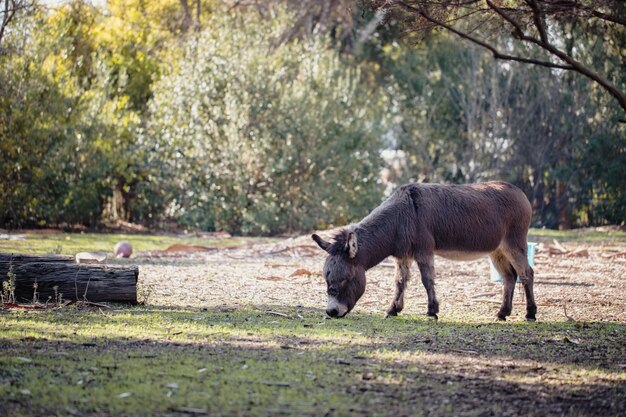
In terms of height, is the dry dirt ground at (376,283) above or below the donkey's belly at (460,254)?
below

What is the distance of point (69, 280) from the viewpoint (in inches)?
409

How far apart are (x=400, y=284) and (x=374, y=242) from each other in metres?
0.68

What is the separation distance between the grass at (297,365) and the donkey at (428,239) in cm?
48

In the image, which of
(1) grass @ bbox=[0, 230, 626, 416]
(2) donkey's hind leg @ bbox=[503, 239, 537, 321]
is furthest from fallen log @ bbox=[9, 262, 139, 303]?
(2) donkey's hind leg @ bbox=[503, 239, 537, 321]

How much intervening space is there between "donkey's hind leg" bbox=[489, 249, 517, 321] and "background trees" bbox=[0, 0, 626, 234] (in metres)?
11.5

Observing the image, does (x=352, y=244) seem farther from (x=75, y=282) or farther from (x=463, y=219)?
(x=75, y=282)

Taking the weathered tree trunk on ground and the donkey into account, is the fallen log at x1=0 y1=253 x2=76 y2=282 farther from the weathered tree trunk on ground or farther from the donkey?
the donkey

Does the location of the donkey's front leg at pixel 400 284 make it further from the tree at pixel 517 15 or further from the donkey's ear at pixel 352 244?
the tree at pixel 517 15

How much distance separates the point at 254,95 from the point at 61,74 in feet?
19.1

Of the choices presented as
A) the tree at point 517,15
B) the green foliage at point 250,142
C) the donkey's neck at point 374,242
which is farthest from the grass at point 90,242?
the tree at point 517,15

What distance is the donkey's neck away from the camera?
10.3m

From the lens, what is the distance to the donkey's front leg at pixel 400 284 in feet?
34.6

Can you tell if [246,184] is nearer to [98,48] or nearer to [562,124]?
[98,48]

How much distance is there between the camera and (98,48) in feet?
96.5
